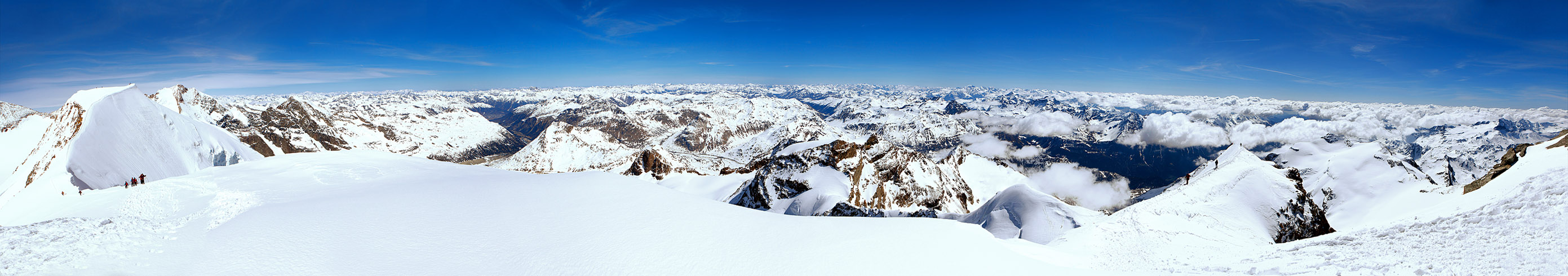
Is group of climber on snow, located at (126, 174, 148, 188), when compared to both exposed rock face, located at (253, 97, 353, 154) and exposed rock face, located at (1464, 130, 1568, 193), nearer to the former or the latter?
exposed rock face, located at (1464, 130, 1568, 193)

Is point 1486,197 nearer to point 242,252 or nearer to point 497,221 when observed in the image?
point 497,221

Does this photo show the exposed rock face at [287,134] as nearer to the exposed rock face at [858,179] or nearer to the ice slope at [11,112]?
the ice slope at [11,112]

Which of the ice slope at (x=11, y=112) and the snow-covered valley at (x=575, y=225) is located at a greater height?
the ice slope at (x=11, y=112)

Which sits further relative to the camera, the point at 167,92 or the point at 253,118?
the point at 253,118

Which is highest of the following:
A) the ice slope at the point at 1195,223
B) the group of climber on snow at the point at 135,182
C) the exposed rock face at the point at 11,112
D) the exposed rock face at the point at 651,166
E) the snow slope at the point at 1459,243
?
the exposed rock face at the point at 11,112

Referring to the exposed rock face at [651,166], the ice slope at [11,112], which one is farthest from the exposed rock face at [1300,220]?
the ice slope at [11,112]

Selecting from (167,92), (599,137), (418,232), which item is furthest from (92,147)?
(599,137)

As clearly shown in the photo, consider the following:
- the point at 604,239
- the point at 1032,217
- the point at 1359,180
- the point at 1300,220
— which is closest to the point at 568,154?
the point at 1032,217
